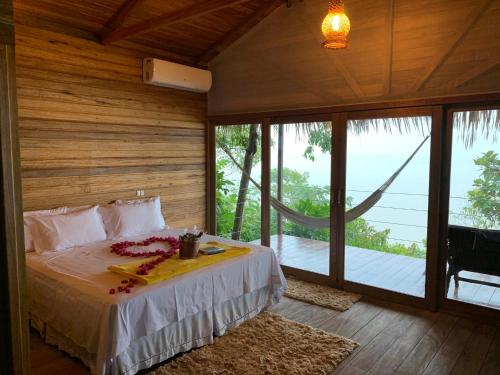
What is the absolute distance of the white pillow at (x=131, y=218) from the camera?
376 cm

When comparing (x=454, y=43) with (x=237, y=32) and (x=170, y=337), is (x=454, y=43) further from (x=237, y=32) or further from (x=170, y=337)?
(x=170, y=337)

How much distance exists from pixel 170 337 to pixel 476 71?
3.06 meters

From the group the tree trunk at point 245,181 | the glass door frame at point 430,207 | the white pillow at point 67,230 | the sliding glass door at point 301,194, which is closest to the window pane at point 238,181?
the tree trunk at point 245,181

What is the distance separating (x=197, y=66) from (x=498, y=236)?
12.2 ft

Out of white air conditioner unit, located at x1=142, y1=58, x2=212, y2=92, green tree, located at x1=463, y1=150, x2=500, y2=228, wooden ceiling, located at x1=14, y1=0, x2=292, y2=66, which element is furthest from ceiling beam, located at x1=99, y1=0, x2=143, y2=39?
green tree, located at x1=463, y1=150, x2=500, y2=228

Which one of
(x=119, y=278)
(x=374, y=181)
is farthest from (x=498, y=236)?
(x=119, y=278)

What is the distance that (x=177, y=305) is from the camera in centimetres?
252

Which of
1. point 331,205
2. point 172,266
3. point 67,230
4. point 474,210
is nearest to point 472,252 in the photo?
point 474,210

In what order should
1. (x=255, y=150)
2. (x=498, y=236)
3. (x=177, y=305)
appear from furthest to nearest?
(x=255, y=150), (x=498, y=236), (x=177, y=305)

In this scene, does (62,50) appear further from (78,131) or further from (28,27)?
(78,131)

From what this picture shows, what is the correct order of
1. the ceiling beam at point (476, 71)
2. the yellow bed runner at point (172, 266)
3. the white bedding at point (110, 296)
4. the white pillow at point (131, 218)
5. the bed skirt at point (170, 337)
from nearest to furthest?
the white bedding at point (110, 296) < the bed skirt at point (170, 337) < the yellow bed runner at point (172, 266) < the ceiling beam at point (476, 71) < the white pillow at point (131, 218)

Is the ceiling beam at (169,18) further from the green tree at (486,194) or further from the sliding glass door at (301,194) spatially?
the green tree at (486,194)

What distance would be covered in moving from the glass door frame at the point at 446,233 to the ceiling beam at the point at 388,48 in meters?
0.56

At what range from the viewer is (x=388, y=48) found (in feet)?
11.4
